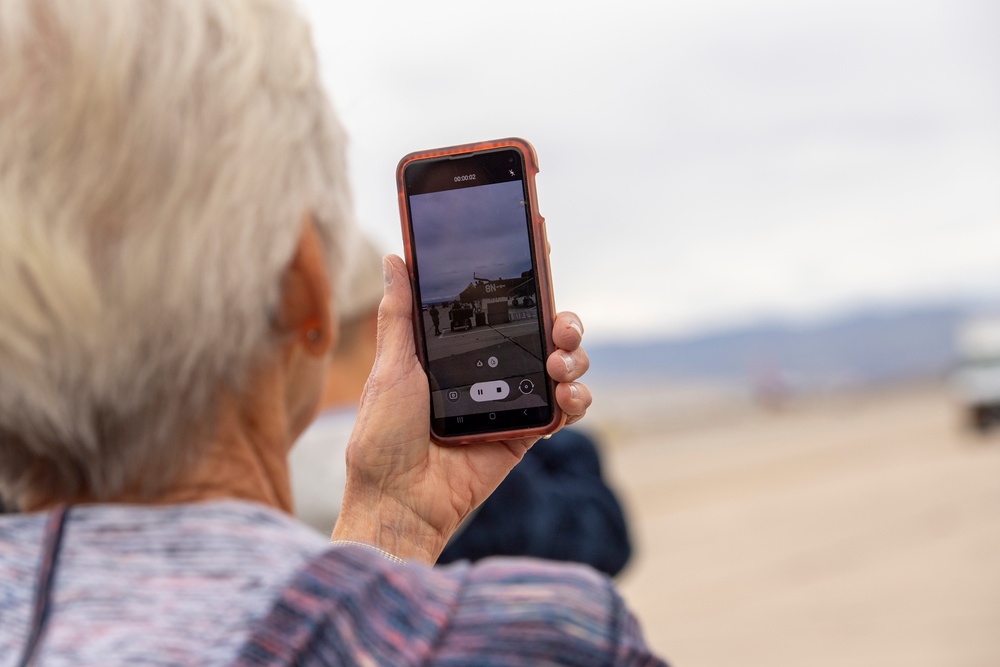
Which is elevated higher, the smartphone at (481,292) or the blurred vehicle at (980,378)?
the smartphone at (481,292)

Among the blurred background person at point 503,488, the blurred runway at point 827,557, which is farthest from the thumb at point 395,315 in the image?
the blurred runway at point 827,557

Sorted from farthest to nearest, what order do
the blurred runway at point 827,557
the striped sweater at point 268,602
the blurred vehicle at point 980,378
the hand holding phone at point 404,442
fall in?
1. the blurred vehicle at point 980,378
2. the blurred runway at point 827,557
3. the hand holding phone at point 404,442
4. the striped sweater at point 268,602

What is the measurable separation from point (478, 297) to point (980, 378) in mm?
20246

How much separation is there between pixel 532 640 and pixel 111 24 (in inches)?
30.2

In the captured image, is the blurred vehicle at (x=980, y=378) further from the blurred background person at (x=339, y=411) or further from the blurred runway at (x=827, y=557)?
the blurred background person at (x=339, y=411)

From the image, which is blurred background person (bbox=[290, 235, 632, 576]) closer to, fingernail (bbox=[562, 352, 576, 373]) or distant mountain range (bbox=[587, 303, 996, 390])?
fingernail (bbox=[562, 352, 576, 373])

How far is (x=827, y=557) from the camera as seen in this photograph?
979cm

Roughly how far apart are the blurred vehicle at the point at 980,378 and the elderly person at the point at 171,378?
67.1 feet

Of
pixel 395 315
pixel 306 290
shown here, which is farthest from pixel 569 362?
pixel 306 290

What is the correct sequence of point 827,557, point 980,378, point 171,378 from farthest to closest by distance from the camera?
point 980,378, point 827,557, point 171,378

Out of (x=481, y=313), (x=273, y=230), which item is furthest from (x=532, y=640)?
(x=481, y=313)

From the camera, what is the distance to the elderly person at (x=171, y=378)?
3.14 feet

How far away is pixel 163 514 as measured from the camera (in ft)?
3.45

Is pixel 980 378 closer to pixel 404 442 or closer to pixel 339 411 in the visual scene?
pixel 339 411
